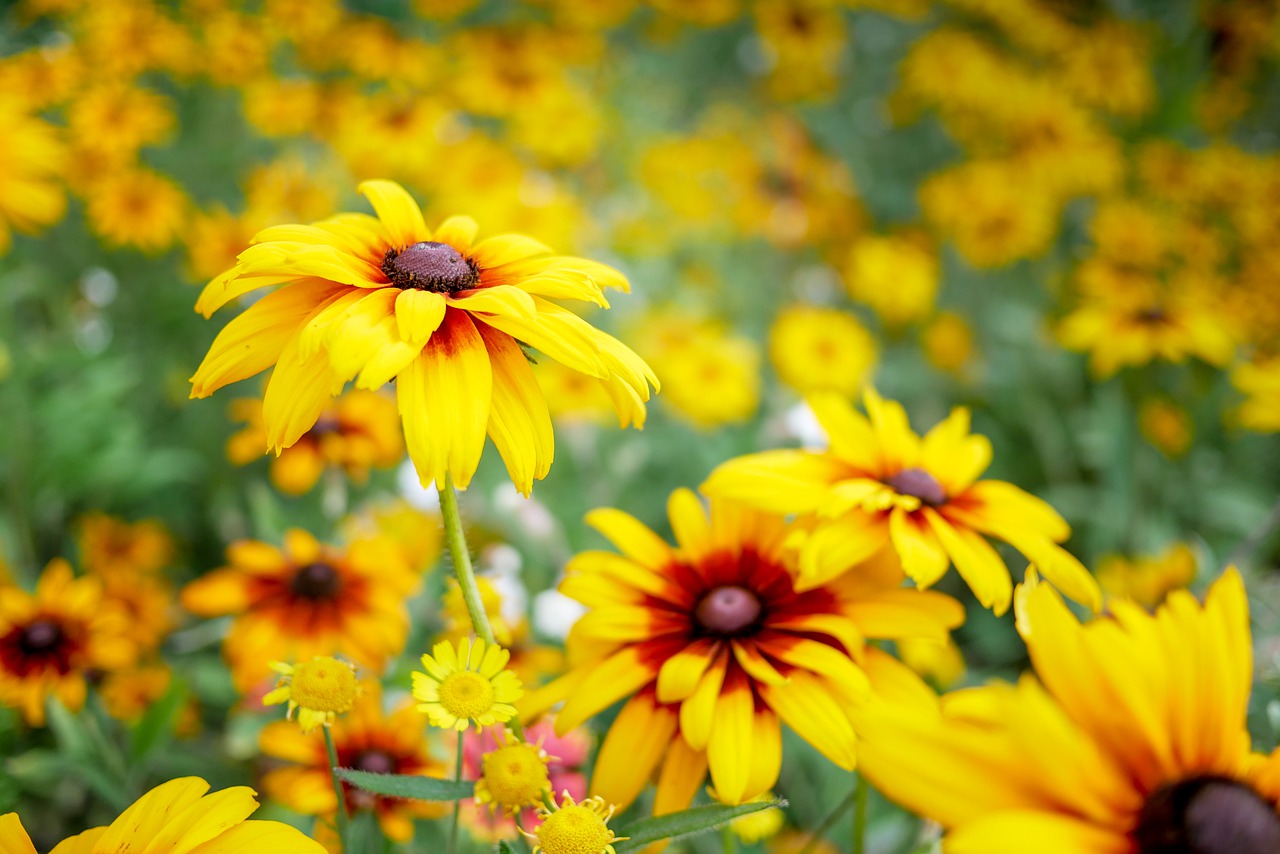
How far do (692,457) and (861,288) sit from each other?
85 cm

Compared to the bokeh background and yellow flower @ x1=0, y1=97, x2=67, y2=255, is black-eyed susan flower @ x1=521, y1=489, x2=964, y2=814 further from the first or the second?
yellow flower @ x1=0, y1=97, x2=67, y2=255

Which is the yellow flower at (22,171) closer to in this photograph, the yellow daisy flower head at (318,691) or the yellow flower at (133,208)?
the yellow flower at (133,208)

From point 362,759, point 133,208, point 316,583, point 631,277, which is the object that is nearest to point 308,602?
point 316,583

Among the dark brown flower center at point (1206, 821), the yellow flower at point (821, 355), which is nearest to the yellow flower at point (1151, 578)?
A: the yellow flower at point (821, 355)

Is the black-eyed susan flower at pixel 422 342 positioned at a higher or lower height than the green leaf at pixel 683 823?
higher

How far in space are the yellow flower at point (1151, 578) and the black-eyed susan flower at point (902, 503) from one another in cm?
80

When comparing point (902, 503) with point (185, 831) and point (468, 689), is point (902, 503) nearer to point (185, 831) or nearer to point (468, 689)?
point (468, 689)

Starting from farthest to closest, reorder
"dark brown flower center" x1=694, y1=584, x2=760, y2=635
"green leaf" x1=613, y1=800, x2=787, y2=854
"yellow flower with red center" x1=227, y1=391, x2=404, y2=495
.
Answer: "yellow flower with red center" x1=227, y1=391, x2=404, y2=495, "dark brown flower center" x1=694, y1=584, x2=760, y2=635, "green leaf" x1=613, y1=800, x2=787, y2=854

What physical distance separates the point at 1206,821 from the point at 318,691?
0.47 m

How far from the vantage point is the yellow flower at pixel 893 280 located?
2.42 meters

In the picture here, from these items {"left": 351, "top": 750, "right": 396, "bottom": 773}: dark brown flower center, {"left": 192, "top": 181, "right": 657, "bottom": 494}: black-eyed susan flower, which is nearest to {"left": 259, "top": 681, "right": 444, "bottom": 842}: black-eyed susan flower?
{"left": 351, "top": 750, "right": 396, "bottom": 773}: dark brown flower center

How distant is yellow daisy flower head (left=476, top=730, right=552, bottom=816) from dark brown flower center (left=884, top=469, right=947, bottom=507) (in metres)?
0.34

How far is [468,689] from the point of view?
1.66 ft

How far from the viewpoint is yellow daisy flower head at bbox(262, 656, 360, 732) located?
0.52 m
